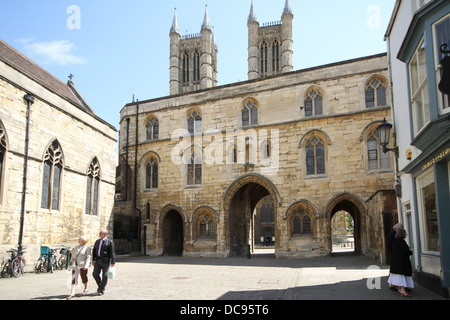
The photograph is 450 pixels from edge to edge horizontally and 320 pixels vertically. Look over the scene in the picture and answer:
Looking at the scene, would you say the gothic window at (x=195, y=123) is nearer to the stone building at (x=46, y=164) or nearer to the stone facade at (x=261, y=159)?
the stone facade at (x=261, y=159)

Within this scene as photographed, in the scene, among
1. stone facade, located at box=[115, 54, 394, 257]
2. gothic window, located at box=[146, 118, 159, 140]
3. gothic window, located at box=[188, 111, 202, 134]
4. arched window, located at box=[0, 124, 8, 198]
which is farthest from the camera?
gothic window, located at box=[146, 118, 159, 140]

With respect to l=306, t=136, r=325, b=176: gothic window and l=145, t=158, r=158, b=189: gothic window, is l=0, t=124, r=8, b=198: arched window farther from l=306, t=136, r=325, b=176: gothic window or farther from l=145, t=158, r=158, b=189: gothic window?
l=306, t=136, r=325, b=176: gothic window

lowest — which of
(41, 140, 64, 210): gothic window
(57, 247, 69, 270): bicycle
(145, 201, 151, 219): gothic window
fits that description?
(57, 247, 69, 270): bicycle

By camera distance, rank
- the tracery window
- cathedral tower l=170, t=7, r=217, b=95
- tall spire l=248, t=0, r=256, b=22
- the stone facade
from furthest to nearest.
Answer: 1. cathedral tower l=170, t=7, r=217, b=95
2. tall spire l=248, t=0, r=256, b=22
3. the tracery window
4. the stone facade

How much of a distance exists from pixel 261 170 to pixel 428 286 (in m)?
14.1

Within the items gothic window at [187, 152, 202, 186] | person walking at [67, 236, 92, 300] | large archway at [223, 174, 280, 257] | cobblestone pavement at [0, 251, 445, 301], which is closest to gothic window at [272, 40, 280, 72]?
large archway at [223, 174, 280, 257]

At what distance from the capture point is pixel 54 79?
2088 centimetres

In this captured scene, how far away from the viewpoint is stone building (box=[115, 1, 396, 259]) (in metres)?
20.8

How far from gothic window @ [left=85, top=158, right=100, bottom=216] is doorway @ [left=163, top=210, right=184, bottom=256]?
6.98 meters

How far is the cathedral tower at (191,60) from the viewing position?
6316cm

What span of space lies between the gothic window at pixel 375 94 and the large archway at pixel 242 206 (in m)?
6.82

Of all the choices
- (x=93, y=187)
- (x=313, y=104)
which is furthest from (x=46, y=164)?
(x=313, y=104)

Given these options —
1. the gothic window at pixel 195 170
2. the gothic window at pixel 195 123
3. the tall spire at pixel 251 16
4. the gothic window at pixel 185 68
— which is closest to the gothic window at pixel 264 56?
the tall spire at pixel 251 16
